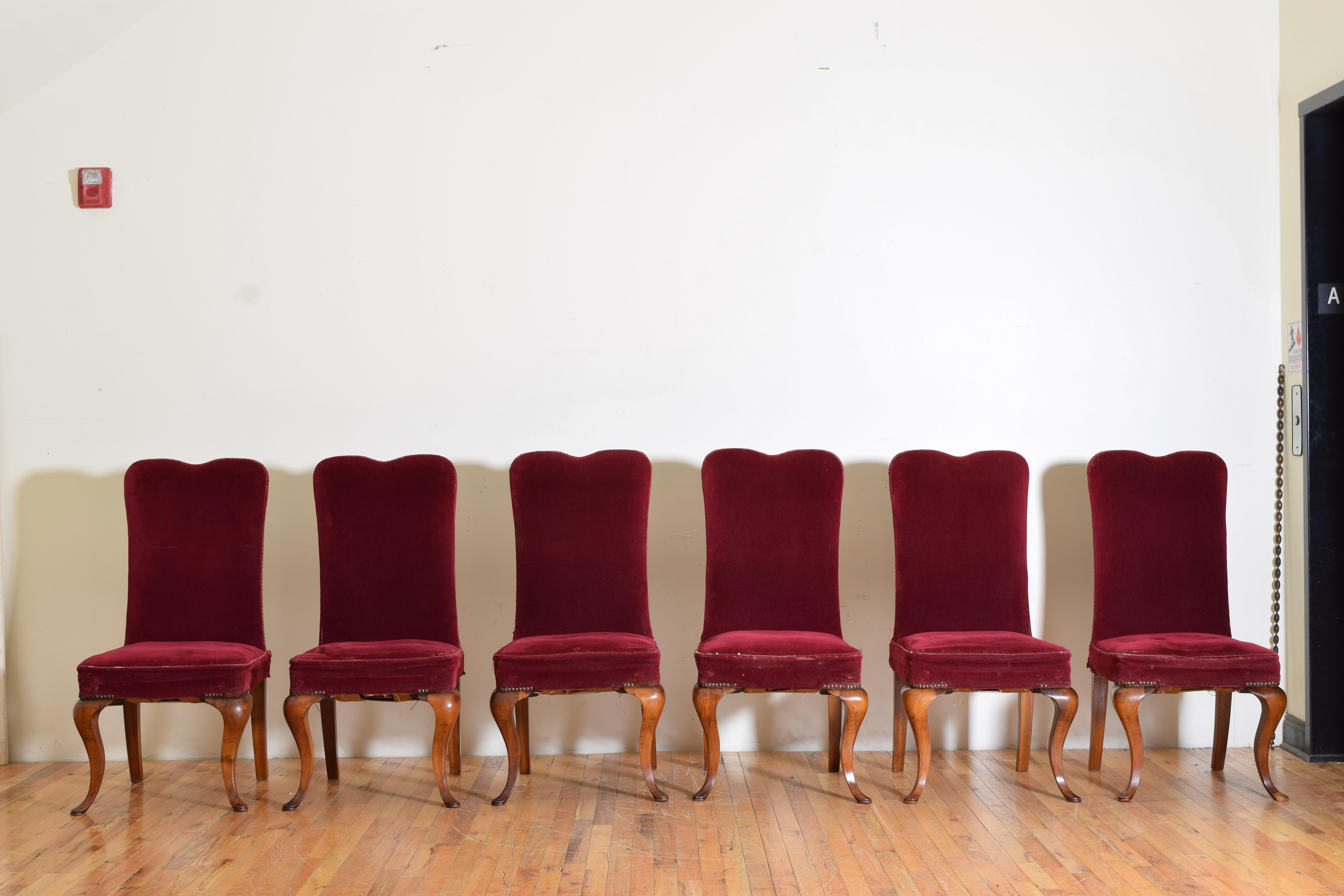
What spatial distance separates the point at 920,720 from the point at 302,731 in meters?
1.96

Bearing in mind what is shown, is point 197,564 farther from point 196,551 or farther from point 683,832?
point 683,832

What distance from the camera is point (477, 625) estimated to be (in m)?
3.72

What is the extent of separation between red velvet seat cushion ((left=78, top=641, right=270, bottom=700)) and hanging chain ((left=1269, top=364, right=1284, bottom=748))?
365 centimetres

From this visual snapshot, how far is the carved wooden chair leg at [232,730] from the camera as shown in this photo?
10.1 feet

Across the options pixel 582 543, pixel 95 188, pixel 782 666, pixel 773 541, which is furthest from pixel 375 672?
pixel 95 188

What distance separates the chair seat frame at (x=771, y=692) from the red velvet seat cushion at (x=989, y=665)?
0.20m

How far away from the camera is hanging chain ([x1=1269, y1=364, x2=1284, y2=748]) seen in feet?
Answer: 12.2

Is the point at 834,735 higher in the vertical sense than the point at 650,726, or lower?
lower

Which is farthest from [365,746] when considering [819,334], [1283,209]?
[1283,209]

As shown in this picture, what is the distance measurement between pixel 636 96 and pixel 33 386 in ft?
8.19

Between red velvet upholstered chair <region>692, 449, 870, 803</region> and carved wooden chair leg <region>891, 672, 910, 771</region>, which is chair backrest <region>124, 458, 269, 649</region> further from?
carved wooden chair leg <region>891, 672, 910, 771</region>

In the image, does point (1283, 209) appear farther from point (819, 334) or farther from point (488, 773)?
point (488, 773)

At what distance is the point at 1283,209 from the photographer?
12.3 ft

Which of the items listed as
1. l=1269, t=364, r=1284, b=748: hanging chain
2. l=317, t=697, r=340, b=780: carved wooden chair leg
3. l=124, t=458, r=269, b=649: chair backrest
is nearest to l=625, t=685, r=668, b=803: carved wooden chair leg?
l=317, t=697, r=340, b=780: carved wooden chair leg
